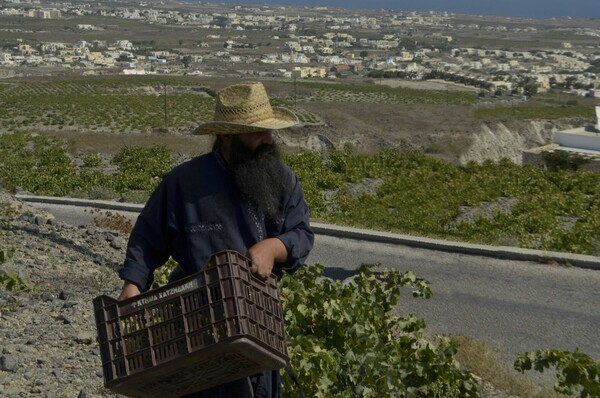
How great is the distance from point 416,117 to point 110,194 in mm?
40382

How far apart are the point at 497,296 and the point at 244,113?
22.6 ft

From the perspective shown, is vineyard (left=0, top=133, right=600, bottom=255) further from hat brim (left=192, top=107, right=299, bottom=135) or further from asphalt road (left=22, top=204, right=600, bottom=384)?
hat brim (left=192, top=107, right=299, bottom=135)

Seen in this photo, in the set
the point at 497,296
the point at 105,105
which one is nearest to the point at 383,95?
the point at 105,105

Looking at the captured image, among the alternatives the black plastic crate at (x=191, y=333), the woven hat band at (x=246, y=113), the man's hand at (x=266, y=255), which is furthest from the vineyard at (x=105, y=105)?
the black plastic crate at (x=191, y=333)

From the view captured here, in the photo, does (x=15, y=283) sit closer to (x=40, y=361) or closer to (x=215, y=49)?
(x=40, y=361)

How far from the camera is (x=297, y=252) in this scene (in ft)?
13.8

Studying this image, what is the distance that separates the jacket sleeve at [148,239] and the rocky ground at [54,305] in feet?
6.06

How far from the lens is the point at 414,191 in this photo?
18031 mm

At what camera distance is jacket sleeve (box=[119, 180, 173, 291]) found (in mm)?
4195

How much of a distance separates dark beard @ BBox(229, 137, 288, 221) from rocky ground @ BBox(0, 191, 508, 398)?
222 centimetres

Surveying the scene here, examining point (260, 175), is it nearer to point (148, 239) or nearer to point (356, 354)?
point (148, 239)

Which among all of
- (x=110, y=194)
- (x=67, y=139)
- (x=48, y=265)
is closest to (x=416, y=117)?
(x=67, y=139)

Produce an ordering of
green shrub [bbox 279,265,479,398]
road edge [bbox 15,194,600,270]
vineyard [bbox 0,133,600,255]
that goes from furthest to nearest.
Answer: vineyard [bbox 0,133,600,255]
road edge [bbox 15,194,600,270]
green shrub [bbox 279,265,479,398]

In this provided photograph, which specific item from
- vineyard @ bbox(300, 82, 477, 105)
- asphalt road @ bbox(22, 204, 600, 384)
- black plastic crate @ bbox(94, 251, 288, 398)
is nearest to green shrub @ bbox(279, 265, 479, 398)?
black plastic crate @ bbox(94, 251, 288, 398)
